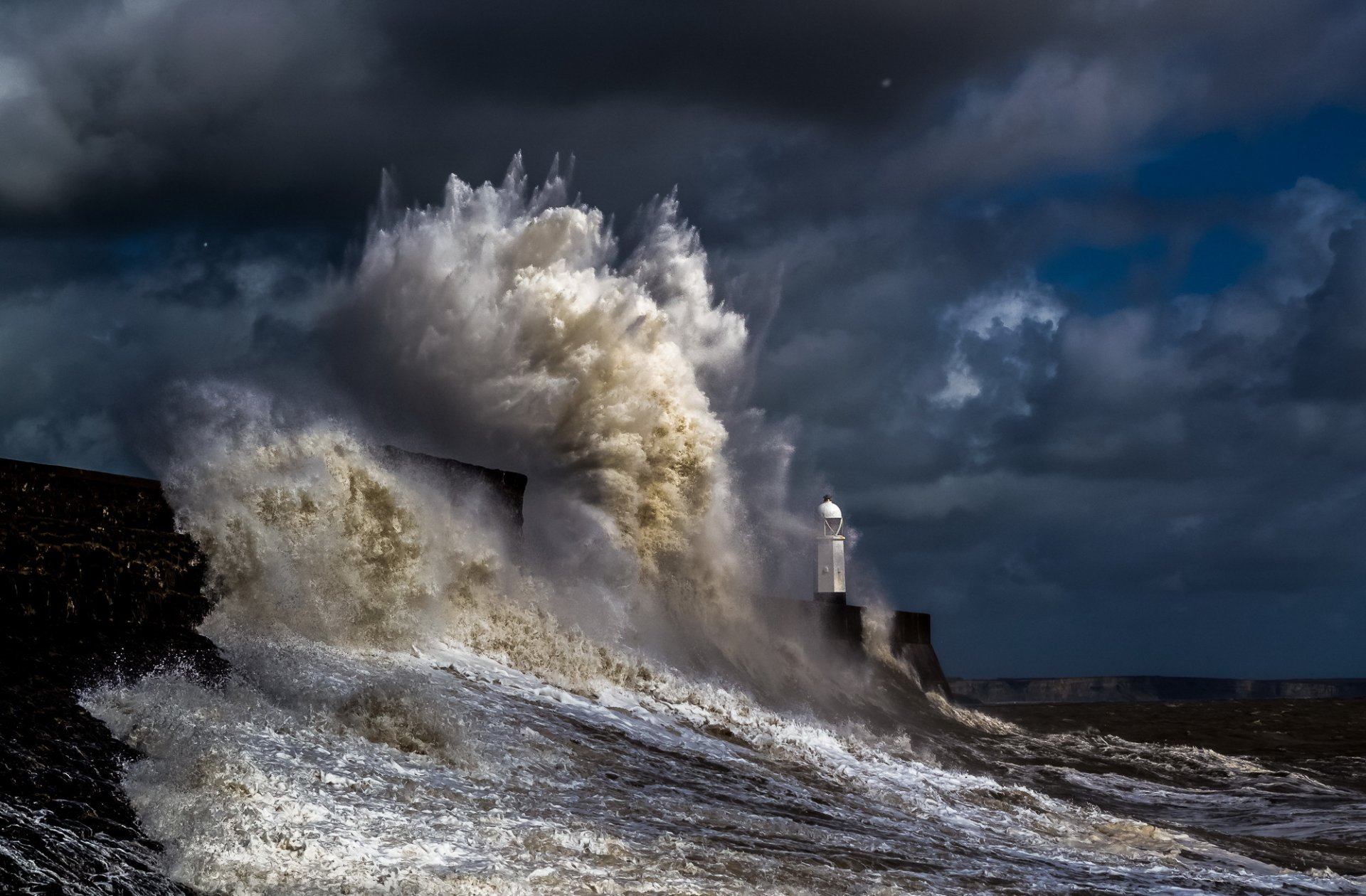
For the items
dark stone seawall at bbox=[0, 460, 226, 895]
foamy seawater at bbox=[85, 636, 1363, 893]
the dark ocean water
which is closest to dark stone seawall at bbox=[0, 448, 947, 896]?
dark stone seawall at bbox=[0, 460, 226, 895]

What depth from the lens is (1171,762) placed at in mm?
13992

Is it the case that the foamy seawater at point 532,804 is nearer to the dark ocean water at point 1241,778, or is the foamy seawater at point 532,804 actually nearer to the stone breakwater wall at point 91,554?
the stone breakwater wall at point 91,554

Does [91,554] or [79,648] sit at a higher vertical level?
[91,554]

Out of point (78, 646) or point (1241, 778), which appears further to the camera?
point (1241, 778)

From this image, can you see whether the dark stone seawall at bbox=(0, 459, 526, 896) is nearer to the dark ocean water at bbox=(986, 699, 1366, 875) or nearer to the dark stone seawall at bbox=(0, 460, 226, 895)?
the dark stone seawall at bbox=(0, 460, 226, 895)

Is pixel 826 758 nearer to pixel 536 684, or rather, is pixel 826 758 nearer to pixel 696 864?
pixel 536 684

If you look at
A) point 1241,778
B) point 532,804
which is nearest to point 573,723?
point 532,804

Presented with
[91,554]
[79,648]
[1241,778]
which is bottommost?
[1241,778]

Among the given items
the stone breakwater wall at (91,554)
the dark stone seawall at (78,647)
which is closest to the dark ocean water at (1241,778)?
the dark stone seawall at (78,647)

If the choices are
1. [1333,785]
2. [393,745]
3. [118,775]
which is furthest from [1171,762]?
[118,775]

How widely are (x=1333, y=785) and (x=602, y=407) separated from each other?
335 inches

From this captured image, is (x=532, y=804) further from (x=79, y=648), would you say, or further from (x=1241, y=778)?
(x=1241, y=778)

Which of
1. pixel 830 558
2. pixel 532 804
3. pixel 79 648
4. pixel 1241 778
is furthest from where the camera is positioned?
pixel 830 558

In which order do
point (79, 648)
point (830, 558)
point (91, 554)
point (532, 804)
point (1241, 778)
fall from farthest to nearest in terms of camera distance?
1. point (830, 558)
2. point (1241, 778)
3. point (91, 554)
4. point (79, 648)
5. point (532, 804)
